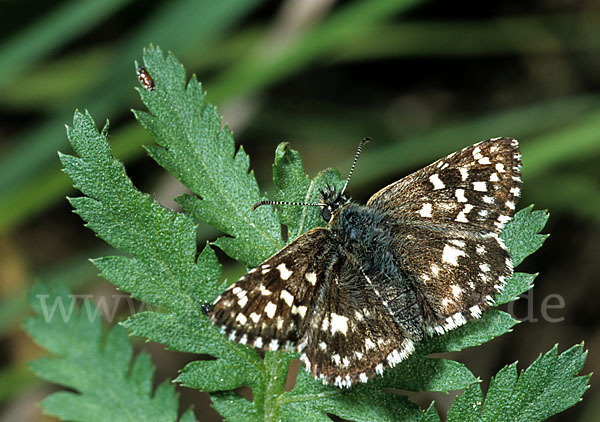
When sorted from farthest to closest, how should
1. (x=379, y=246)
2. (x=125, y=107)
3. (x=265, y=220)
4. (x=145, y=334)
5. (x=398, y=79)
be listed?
1. (x=398, y=79)
2. (x=125, y=107)
3. (x=379, y=246)
4. (x=265, y=220)
5. (x=145, y=334)

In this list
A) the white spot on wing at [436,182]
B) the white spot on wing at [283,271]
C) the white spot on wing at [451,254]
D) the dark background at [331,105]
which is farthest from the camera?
the dark background at [331,105]

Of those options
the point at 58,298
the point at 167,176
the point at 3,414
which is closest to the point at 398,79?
the point at 167,176

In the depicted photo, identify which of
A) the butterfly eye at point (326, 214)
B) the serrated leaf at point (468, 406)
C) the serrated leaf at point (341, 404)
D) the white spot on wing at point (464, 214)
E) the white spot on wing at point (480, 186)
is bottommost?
the serrated leaf at point (468, 406)

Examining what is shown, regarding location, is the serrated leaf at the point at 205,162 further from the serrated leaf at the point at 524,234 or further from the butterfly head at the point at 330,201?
the serrated leaf at the point at 524,234

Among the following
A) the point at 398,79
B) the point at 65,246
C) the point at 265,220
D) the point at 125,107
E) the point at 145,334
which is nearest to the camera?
the point at 145,334

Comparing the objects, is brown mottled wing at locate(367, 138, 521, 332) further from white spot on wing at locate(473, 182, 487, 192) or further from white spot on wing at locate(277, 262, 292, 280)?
white spot on wing at locate(277, 262, 292, 280)

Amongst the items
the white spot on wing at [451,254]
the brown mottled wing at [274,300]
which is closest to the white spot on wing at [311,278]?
the brown mottled wing at [274,300]

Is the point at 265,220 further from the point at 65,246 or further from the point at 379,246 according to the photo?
the point at 65,246

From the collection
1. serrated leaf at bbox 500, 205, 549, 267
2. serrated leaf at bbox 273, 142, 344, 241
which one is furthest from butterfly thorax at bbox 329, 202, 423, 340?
serrated leaf at bbox 500, 205, 549, 267
